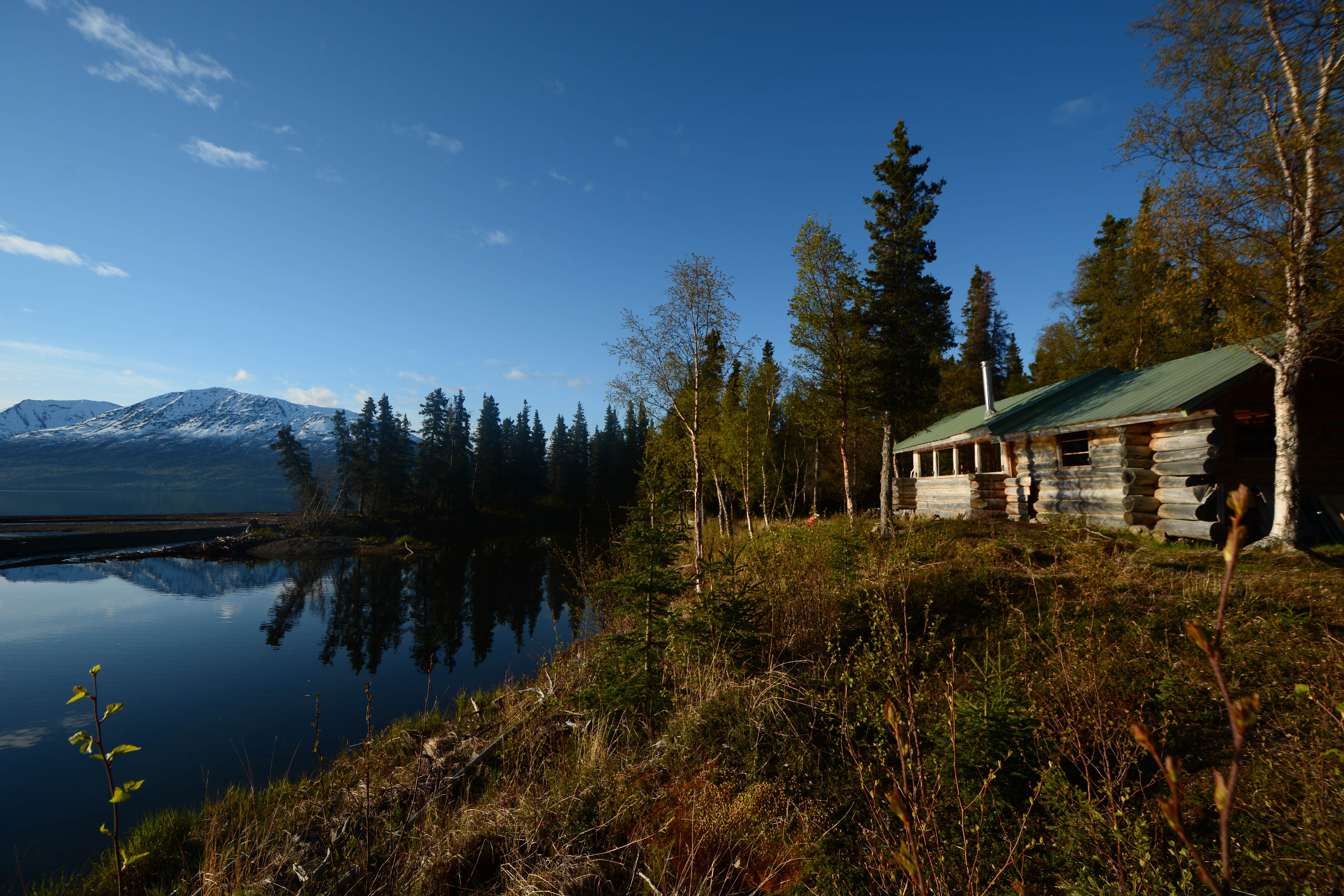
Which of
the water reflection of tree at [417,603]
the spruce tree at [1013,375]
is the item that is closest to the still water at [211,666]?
the water reflection of tree at [417,603]

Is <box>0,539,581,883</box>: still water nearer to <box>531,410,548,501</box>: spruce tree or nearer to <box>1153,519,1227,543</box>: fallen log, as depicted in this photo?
<box>1153,519,1227,543</box>: fallen log

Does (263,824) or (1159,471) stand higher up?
(1159,471)

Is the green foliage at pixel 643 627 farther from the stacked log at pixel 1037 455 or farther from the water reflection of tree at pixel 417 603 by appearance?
the stacked log at pixel 1037 455

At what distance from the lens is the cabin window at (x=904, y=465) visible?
31812mm

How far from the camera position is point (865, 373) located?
640 inches

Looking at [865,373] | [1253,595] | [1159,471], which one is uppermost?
[865,373]

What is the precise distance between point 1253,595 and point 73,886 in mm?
13807

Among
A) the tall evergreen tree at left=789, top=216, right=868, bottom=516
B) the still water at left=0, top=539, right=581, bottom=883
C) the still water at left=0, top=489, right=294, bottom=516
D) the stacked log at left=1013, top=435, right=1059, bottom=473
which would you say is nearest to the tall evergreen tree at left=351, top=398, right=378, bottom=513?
the still water at left=0, top=539, right=581, bottom=883

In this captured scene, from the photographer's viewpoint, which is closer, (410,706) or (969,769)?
(969,769)

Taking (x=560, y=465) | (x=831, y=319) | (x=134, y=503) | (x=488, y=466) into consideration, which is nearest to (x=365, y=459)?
(x=488, y=466)

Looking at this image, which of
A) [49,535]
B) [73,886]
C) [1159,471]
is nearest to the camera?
[73,886]

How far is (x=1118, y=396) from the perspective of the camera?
13.0 meters

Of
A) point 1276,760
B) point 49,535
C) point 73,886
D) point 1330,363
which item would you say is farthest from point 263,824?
point 49,535

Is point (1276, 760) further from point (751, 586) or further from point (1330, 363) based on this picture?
point (1330, 363)
